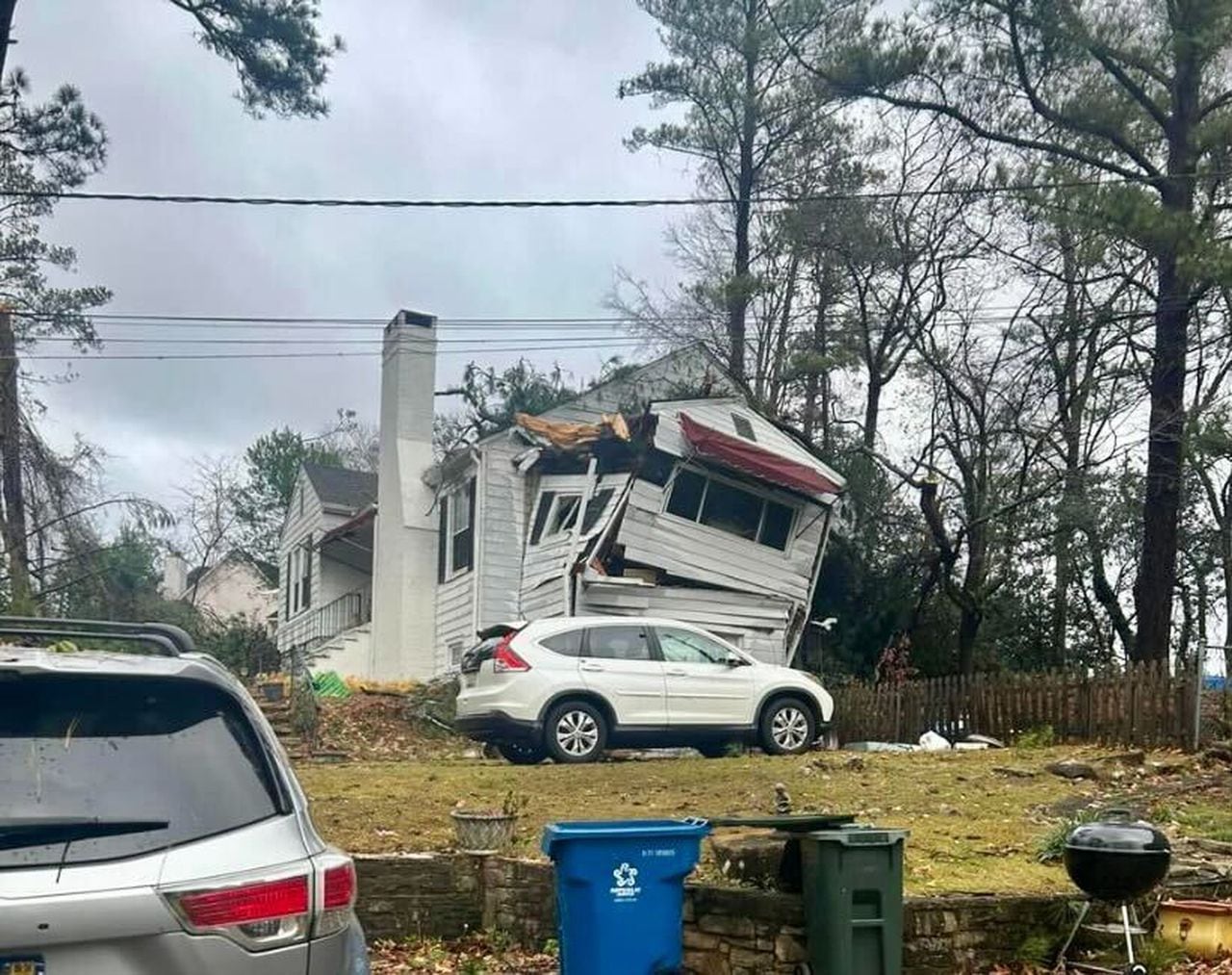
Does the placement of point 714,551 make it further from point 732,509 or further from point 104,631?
point 104,631

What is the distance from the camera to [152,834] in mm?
3188

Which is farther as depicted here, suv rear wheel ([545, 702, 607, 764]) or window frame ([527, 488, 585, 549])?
window frame ([527, 488, 585, 549])

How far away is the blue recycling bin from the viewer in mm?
6086

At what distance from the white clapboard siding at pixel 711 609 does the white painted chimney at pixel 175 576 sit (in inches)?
1372

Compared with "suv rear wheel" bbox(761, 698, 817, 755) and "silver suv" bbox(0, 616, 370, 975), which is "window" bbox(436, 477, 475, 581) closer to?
"suv rear wheel" bbox(761, 698, 817, 755)

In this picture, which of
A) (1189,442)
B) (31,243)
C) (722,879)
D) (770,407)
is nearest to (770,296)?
(770,407)

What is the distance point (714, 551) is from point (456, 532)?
5.14 meters

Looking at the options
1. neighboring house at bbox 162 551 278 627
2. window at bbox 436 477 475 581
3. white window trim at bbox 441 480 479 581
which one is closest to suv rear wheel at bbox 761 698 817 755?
window at bbox 436 477 475 581

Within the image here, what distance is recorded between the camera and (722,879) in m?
6.93

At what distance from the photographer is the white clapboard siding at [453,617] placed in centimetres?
2380

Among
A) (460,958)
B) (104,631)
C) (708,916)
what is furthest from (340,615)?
(104,631)

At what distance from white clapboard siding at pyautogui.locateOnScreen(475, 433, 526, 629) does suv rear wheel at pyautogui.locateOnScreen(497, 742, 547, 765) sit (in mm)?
8150

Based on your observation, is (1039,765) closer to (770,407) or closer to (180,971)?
(180,971)

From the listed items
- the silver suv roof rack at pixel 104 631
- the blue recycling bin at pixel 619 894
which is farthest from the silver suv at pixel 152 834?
the blue recycling bin at pixel 619 894
